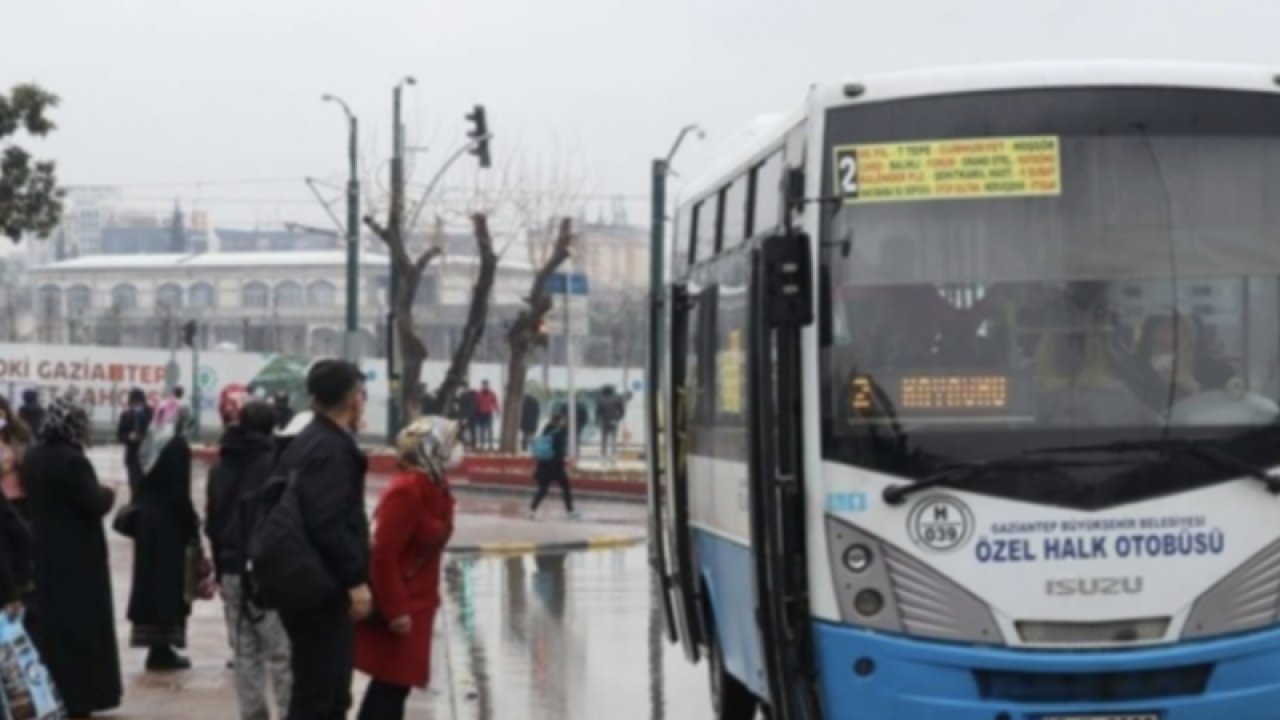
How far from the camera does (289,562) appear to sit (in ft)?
32.3

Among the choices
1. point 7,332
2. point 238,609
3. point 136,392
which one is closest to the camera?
point 238,609

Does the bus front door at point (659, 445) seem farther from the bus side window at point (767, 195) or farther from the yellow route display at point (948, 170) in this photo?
the yellow route display at point (948, 170)

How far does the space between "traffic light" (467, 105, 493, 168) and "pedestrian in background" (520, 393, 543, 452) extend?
1384 centimetres

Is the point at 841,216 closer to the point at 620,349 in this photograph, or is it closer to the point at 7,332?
the point at 620,349

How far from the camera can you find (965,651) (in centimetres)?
1041

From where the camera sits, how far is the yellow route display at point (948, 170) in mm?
10641

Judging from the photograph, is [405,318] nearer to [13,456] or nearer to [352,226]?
[352,226]

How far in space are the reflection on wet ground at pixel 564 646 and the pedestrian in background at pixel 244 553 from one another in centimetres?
185

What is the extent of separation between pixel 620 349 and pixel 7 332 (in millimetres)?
32306

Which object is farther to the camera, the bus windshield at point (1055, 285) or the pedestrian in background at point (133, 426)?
the pedestrian in background at point (133, 426)

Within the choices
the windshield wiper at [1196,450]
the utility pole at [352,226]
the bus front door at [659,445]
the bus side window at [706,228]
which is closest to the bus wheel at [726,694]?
the bus front door at [659,445]

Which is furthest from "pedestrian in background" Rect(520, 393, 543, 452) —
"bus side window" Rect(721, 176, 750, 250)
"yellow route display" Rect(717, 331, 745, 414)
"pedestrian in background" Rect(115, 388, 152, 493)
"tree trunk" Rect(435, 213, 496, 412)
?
"yellow route display" Rect(717, 331, 745, 414)

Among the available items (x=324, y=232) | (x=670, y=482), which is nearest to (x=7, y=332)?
(x=324, y=232)

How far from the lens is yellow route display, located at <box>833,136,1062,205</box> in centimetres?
1064
